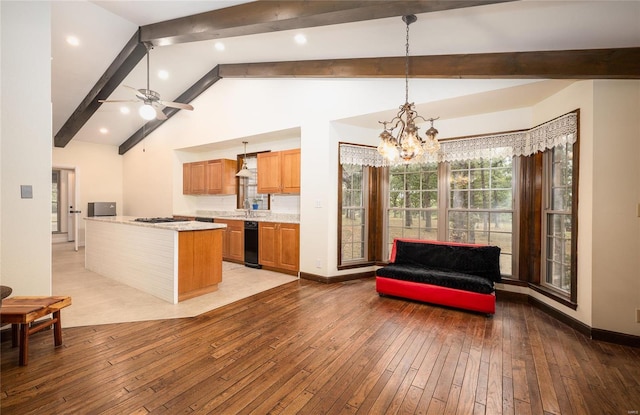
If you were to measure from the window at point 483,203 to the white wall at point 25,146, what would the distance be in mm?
5017

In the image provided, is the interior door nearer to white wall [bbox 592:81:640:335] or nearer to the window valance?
the window valance

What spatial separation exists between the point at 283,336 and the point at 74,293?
3225mm

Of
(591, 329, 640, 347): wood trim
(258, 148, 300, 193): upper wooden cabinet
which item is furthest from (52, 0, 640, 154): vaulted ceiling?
(591, 329, 640, 347): wood trim

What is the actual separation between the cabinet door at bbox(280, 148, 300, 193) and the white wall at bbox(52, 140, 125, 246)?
6.03 m

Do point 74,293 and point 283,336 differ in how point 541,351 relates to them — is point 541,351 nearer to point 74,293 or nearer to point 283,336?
point 283,336

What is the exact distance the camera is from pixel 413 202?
187 inches

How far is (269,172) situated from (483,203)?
3.74 metres

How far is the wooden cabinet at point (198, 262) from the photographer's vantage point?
3.52 m

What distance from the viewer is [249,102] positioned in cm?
552

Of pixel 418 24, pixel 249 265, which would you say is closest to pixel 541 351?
pixel 418 24

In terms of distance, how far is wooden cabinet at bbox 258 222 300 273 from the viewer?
195 inches

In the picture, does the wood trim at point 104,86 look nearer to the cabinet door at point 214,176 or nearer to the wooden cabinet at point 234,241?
the cabinet door at point 214,176

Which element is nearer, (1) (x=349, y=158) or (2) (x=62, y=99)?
(1) (x=349, y=158)

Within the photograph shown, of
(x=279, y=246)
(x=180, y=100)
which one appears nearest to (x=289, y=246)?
(x=279, y=246)
